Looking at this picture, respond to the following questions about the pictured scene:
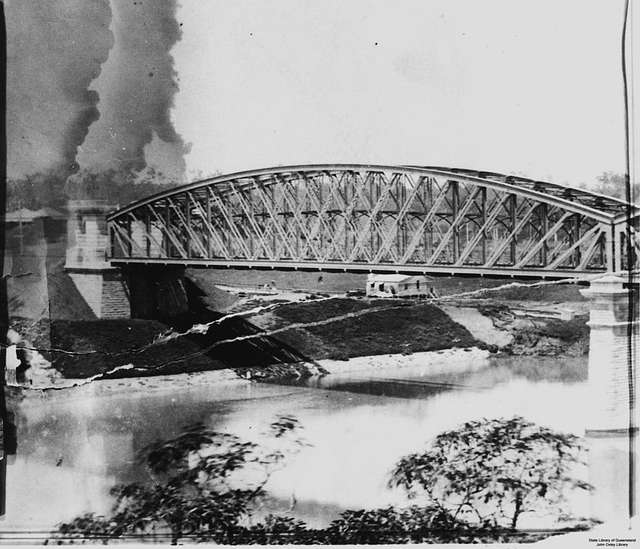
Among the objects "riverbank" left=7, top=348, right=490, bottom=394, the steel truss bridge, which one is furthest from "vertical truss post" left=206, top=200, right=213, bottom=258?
"riverbank" left=7, top=348, right=490, bottom=394

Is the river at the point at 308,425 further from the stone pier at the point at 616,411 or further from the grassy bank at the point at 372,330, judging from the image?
the grassy bank at the point at 372,330

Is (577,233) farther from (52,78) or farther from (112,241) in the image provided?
(52,78)

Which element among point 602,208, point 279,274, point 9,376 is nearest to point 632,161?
point 602,208

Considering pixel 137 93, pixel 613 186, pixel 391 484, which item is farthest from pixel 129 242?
pixel 613 186

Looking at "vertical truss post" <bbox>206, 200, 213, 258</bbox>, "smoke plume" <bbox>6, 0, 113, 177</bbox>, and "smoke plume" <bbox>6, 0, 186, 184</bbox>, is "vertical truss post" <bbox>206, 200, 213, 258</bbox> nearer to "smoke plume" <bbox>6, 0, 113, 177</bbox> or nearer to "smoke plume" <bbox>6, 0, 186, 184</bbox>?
"smoke plume" <bbox>6, 0, 186, 184</bbox>

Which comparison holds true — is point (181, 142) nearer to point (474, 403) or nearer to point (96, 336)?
point (96, 336)
